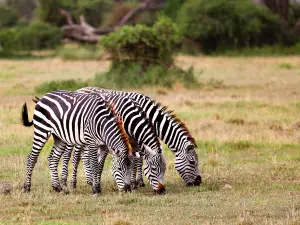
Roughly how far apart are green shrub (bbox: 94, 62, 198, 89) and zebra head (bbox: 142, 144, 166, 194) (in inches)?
497

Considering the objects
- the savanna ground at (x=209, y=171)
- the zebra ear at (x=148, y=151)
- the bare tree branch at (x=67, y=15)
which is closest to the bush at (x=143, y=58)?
the savanna ground at (x=209, y=171)

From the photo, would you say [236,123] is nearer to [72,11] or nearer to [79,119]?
[79,119]

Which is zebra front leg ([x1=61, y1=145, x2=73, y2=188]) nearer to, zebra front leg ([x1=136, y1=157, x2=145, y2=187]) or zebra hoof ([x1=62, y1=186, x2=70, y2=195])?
zebra hoof ([x1=62, y1=186, x2=70, y2=195])

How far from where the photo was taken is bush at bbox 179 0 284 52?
4003 cm

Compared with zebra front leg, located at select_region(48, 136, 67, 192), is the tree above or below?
above

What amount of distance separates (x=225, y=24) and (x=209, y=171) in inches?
1157

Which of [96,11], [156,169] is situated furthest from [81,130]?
[96,11]

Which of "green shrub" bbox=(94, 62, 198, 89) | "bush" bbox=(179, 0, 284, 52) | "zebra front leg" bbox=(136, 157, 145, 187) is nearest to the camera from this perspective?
"zebra front leg" bbox=(136, 157, 145, 187)

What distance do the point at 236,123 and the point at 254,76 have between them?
11421 mm

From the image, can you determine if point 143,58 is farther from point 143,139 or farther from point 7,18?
point 7,18

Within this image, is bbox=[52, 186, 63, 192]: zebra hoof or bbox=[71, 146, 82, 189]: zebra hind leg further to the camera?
bbox=[71, 146, 82, 189]: zebra hind leg

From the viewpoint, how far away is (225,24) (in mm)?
39938

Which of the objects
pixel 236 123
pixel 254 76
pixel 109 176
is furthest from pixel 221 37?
pixel 109 176

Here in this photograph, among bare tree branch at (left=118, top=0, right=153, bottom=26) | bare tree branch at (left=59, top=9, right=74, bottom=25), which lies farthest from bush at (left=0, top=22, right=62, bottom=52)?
bare tree branch at (left=118, top=0, right=153, bottom=26)
